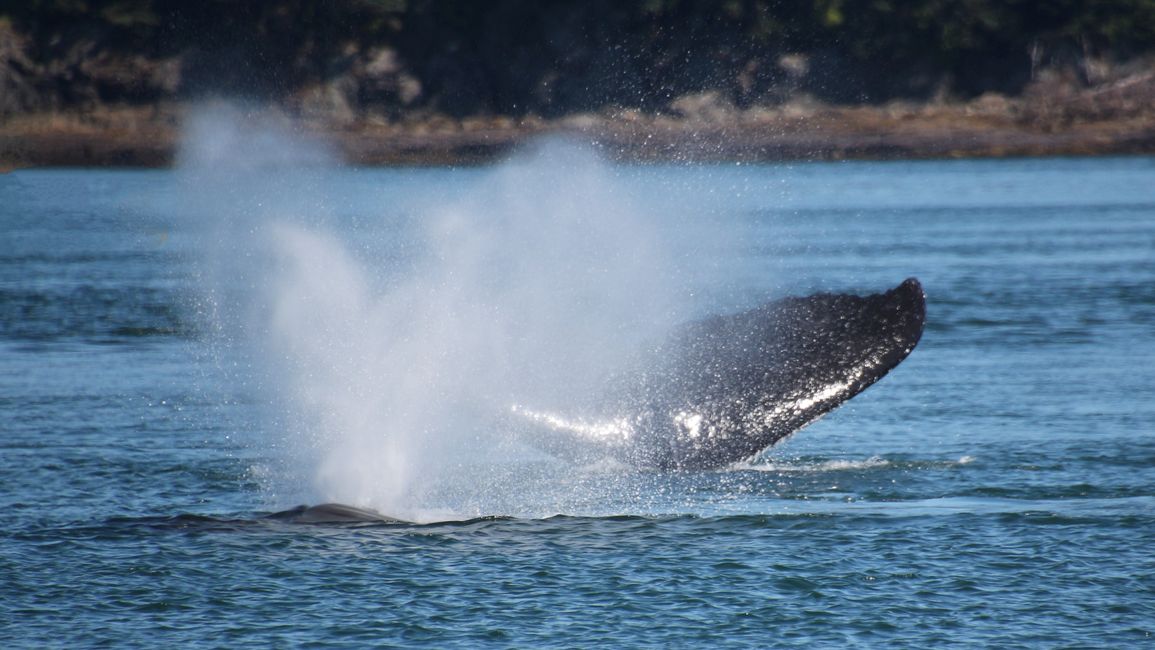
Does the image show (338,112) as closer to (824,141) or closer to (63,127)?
(63,127)

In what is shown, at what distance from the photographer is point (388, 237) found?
41500mm

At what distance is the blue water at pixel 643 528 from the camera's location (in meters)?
9.82

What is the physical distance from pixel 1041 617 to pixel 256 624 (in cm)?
461

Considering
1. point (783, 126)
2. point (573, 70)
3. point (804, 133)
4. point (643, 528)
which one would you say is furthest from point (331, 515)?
point (783, 126)

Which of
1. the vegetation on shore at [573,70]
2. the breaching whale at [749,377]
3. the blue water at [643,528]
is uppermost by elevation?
the vegetation on shore at [573,70]

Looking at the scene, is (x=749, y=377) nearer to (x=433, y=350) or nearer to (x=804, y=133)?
(x=433, y=350)

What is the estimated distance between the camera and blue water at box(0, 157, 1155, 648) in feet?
32.2

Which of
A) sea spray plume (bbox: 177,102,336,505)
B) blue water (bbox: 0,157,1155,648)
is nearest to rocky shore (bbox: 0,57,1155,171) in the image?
sea spray plume (bbox: 177,102,336,505)

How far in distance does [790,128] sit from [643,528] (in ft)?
232

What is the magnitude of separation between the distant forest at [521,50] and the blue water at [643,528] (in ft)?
187

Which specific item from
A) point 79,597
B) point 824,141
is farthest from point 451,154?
point 79,597

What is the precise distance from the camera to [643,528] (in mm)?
11609

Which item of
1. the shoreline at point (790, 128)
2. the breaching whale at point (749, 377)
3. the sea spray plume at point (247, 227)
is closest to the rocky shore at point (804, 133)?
the shoreline at point (790, 128)

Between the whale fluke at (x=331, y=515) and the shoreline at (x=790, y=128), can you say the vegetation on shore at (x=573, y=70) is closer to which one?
the shoreline at (x=790, y=128)
